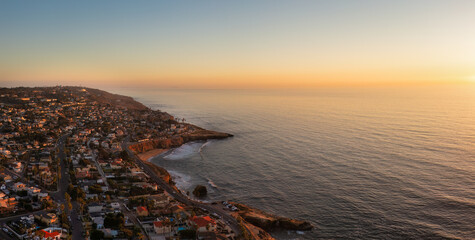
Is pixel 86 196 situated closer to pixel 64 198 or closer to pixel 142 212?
pixel 64 198

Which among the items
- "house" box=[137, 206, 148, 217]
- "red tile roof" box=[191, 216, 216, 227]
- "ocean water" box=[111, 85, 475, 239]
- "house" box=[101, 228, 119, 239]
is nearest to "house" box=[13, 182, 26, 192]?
"house" box=[137, 206, 148, 217]

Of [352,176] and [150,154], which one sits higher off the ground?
[352,176]

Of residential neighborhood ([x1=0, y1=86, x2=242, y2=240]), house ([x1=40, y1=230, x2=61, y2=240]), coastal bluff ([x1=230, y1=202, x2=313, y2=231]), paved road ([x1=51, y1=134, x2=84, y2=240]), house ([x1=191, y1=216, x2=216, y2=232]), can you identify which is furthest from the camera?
coastal bluff ([x1=230, y1=202, x2=313, y2=231])

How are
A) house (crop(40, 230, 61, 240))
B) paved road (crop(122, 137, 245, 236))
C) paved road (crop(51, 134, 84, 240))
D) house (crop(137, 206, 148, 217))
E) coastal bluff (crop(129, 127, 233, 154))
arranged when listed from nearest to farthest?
1. house (crop(40, 230, 61, 240))
2. paved road (crop(51, 134, 84, 240))
3. paved road (crop(122, 137, 245, 236))
4. house (crop(137, 206, 148, 217))
5. coastal bluff (crop(129, 127, 233, 154))

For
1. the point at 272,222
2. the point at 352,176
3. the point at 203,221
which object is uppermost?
the point at 352,176

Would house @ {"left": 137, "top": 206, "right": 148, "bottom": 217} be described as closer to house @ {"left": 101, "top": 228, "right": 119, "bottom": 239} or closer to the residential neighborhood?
the residential neighborhood

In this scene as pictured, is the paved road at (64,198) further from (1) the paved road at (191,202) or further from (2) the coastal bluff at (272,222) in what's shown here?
(2) the coastal bluff at (272,222)

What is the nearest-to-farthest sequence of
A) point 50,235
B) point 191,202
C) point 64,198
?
point 50,235 → point 64,198 → point 191,202

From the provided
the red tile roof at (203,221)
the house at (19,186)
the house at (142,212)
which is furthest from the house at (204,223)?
the house at (19,186)

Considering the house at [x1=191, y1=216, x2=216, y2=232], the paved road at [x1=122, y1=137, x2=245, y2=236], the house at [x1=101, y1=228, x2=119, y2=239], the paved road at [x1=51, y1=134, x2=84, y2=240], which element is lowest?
the paved road at [x1=122, y1=137, x2=245, y2=236]

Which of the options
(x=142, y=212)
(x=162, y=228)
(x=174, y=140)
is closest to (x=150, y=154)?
(x=174, y=140)
